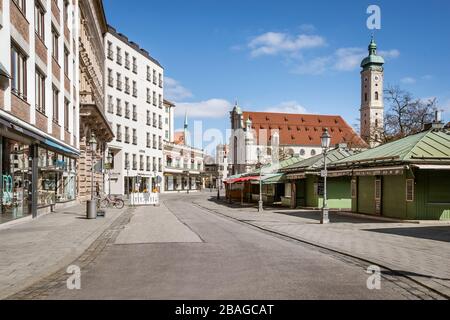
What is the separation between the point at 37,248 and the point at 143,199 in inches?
1072

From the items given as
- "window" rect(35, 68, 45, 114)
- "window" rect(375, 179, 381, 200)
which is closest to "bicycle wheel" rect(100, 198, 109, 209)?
"window" rect(35, 68, 45, 114)

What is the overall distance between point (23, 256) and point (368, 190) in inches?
728

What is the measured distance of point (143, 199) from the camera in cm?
3972

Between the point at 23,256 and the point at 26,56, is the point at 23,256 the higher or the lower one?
the lower one

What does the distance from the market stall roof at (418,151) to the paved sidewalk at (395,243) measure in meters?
2.77

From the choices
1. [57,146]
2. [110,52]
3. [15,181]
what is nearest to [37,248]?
[15,181]

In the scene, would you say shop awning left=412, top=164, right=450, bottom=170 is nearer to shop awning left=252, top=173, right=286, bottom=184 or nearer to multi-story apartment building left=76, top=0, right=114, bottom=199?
shop awning left=252, top=173, right=286, bottom=184

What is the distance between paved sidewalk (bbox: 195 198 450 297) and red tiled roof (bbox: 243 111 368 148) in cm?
11991

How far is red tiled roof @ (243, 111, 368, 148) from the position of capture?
461 feet

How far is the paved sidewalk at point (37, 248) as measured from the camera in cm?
863

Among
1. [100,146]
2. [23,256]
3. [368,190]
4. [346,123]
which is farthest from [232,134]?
[23,256]

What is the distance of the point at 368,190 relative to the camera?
25.3 meters

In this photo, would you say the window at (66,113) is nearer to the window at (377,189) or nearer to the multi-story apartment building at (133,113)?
the window at (377,189)

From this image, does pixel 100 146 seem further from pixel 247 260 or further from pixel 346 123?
pixel 346 123
